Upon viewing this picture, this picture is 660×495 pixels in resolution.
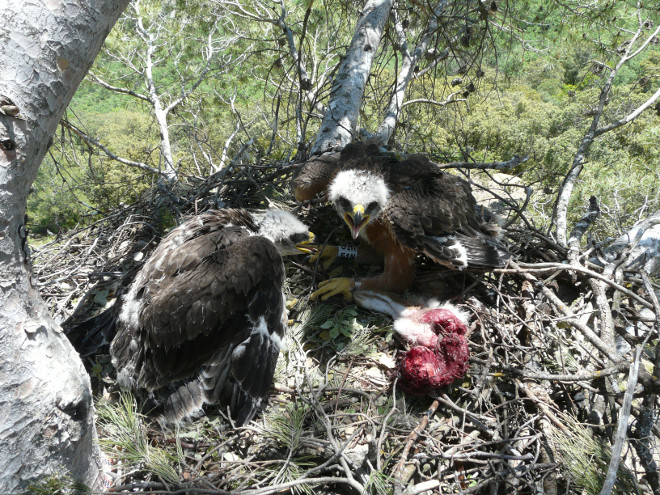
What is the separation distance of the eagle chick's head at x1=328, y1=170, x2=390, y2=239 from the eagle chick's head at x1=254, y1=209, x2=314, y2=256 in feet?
1.15

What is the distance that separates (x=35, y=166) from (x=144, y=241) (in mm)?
2220

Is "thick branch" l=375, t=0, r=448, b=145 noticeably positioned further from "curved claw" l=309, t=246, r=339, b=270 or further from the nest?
the nest

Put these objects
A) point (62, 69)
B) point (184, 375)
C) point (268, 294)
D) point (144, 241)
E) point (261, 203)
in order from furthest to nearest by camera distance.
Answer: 1. point (261, 203)
2. point (144, 241)
3. point (268, 294)
4. point (184, 375)
5. point (62, 69)

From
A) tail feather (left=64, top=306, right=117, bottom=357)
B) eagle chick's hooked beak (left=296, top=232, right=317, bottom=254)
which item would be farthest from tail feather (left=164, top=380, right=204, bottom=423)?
eagle chick's hooked beak (left=296, top=232, right=317, bottom=254)

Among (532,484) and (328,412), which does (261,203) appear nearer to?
(328,412)

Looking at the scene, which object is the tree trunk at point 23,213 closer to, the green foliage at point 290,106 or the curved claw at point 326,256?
the curved claw at point 326,256

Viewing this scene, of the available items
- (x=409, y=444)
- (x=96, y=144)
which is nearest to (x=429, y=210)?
(x=409, y=444)

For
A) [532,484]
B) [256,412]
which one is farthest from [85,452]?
[532,484]

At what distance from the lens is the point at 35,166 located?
4.40 ft

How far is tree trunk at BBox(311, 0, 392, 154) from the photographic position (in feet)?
13.5

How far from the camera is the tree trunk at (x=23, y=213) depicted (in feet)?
4.04

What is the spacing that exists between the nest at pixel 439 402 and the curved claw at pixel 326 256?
2.9 inches

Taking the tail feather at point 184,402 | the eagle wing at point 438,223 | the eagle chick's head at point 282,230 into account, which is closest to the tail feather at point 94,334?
the tail feather at point 184,402

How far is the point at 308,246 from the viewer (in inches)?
127
